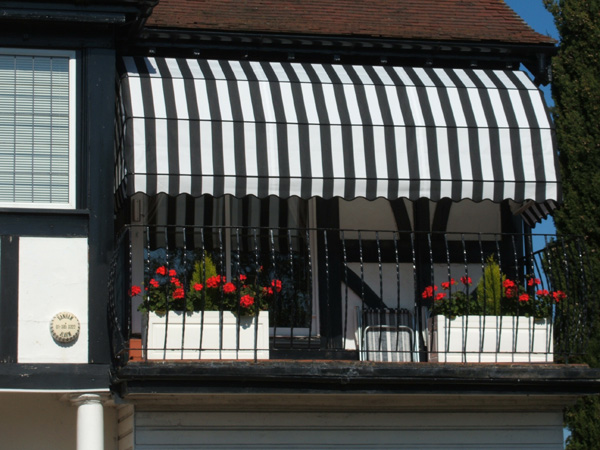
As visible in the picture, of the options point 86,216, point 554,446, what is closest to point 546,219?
point 554,446

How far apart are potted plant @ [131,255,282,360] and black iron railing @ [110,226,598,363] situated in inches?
0.5

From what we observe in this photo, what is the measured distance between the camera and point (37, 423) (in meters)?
11.9

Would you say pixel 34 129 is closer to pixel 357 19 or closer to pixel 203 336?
pixel 203 336

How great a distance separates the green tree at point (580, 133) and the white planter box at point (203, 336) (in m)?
4.51

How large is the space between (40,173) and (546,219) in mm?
5666

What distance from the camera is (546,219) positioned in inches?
528

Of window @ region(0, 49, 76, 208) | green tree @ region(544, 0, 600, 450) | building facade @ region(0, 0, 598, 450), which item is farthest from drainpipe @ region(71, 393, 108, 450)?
green tree @ region(544, 0, 600, 450)

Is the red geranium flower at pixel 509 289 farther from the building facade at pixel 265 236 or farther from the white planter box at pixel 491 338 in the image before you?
the white planter box at pixel 491 338

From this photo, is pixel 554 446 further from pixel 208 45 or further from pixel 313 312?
pixel 208 45

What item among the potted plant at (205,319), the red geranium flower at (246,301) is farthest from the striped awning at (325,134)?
the red geranium flower at (246,301)

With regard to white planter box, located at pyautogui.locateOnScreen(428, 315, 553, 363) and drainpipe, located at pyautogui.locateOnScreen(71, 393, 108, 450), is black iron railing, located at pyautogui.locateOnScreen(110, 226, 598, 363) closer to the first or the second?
white planter box, located at pyautogui.locateOnScreen(428, 315, 553, 363)

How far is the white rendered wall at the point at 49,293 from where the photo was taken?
36.6 feet

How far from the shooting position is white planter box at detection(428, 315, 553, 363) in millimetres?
11703

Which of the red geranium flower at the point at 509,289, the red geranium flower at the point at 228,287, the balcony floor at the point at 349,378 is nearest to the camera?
the balcony floor at the point at 349,378
